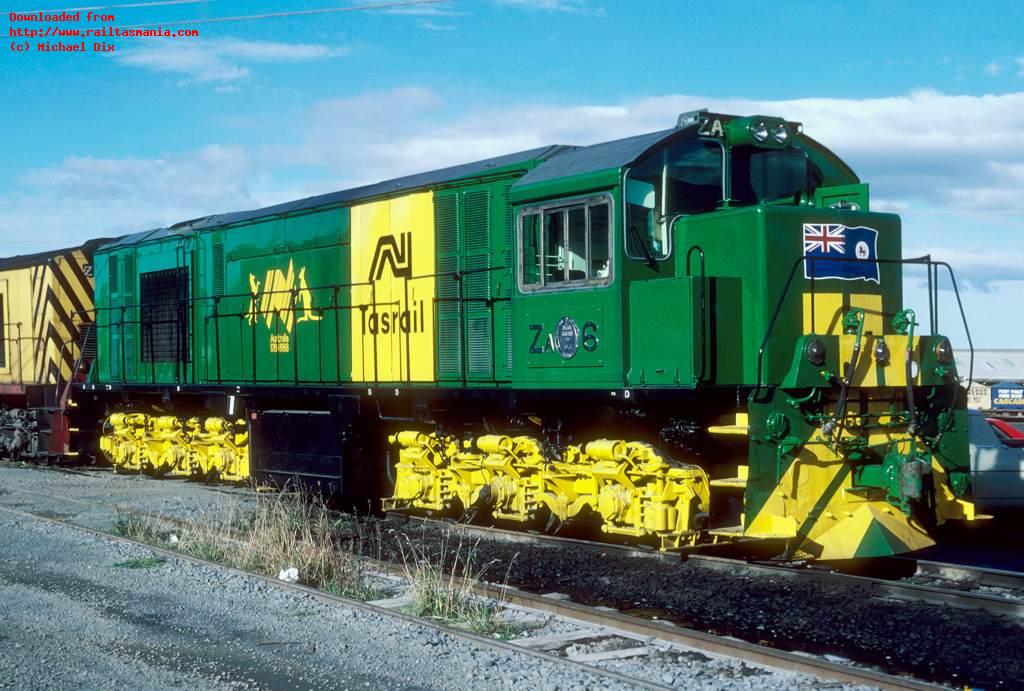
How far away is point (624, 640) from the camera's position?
6.78m

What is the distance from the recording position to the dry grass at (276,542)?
27.9 ft

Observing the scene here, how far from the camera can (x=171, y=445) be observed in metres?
16.2

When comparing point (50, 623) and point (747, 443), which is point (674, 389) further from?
point (50, 623)

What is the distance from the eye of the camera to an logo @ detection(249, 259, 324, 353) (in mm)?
13391

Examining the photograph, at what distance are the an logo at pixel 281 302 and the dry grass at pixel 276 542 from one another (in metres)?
2.20

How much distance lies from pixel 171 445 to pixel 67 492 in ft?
5.29

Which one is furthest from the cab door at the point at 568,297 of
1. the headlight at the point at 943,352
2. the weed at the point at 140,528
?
the weed at the point at 140,528

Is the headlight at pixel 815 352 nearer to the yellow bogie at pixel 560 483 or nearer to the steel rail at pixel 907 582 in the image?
the yellow bogie at pixel 560 483

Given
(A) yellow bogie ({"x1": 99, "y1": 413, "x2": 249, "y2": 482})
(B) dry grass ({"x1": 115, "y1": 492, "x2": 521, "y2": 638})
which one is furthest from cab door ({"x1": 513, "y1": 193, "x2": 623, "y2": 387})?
(A) yellow bogie ({"x1": 99, "y1": 413, "x2": 249, "y2": 482})

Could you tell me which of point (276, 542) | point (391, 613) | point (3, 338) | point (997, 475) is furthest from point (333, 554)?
point (3, 338)

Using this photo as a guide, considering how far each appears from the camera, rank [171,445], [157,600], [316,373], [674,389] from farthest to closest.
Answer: [171,445]
[316,373]
[674,389]
[157,600]

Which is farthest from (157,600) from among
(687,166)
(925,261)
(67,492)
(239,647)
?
(67,492)

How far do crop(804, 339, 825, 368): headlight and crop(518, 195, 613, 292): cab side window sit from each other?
1.69 metres

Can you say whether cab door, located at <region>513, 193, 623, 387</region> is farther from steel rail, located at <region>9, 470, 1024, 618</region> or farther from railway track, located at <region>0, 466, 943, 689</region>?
railway track, located at <region>0, 466, 943, 689</region>
